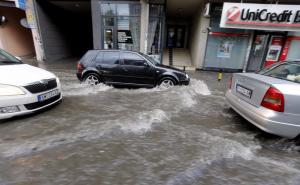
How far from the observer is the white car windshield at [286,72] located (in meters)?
3.52

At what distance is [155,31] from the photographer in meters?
11.8

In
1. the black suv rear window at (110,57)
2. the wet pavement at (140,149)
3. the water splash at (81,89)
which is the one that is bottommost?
the water splash at (81,89)

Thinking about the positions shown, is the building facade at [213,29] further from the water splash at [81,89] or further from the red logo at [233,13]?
the water splash at [81,89]

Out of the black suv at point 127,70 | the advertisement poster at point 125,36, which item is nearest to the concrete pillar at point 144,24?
the advertisement poster at point 125,36

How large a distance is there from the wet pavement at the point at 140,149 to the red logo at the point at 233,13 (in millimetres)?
7397

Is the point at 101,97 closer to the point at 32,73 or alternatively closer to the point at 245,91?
the point at 32,73

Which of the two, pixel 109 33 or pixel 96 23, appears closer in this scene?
pixel 96 23

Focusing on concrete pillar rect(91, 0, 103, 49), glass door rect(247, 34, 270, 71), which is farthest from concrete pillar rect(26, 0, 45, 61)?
glass door rect(247, 34, 270, 71)

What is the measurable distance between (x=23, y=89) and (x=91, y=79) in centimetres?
355

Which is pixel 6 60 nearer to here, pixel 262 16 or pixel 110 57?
pixel 110 57

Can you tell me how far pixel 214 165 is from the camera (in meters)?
2.81

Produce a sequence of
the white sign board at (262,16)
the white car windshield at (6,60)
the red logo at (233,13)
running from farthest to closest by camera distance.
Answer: the red logo at (233,13) → the white sign board at (262,16) → the white car windshield at (6,60)

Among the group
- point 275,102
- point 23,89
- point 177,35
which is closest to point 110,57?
point 23,89

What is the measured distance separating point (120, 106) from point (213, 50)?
A: 8.77 metres
